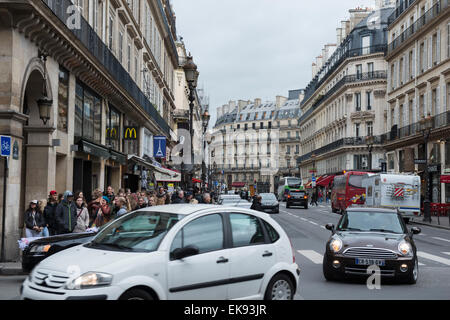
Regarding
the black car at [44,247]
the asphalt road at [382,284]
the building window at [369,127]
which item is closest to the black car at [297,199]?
the building window at [369,127]

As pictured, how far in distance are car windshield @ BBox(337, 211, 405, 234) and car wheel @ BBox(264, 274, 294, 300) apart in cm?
422

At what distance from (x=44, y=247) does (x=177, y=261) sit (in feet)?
15.4

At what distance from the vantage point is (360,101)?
215ft

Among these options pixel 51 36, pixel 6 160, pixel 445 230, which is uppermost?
pixel 51 36

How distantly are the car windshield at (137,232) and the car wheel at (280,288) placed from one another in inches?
62.3

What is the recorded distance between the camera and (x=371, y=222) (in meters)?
11.9

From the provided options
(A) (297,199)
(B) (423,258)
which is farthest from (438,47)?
(B) (423,258)

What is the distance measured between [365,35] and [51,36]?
5507 centimetres

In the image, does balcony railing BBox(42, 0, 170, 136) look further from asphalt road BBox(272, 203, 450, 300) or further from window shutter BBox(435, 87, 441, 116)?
window shutter BBox(435, 87, 441, 116)

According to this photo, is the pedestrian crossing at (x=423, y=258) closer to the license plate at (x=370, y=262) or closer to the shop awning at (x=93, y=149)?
the license plate at (x=370, y=262)

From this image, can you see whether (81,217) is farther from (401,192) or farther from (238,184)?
(238,184)
